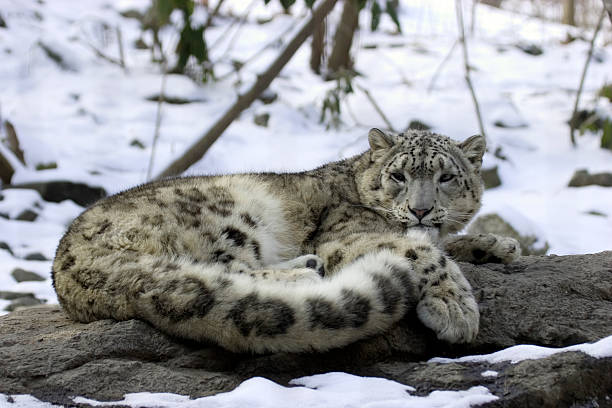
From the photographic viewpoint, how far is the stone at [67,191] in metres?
7.07

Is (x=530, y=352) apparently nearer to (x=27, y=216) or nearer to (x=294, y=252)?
(x=294, y=252)

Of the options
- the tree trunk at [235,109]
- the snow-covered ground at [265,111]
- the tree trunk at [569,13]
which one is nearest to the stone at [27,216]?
the snow-covered ground at [265,111]

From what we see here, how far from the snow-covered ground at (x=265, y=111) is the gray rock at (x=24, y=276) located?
64 mm

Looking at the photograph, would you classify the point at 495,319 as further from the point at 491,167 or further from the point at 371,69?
the point at 371,69

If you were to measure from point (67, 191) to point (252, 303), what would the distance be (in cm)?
507

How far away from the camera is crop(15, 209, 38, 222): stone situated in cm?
675

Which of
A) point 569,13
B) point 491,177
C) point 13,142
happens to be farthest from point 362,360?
point 569,13

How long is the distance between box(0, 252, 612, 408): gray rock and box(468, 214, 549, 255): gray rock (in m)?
3.08

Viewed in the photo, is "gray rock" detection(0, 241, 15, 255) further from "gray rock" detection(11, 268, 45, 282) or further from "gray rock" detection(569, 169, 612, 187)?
"gray rock" detection(569, 169, 612, 187)

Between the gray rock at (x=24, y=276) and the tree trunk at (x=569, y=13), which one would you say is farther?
the tree trunk at (x=569, y=13)

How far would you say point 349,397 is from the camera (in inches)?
89.9

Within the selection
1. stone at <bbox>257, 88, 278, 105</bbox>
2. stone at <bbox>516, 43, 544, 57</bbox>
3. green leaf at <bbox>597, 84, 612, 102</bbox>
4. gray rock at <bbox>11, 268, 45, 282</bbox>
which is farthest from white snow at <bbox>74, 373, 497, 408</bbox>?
stone at <bbox>516, 43, 544, 57</bbox>

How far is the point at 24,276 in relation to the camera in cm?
574

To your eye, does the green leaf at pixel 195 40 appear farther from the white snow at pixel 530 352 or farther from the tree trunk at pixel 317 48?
the white snow at pixel 530 352
